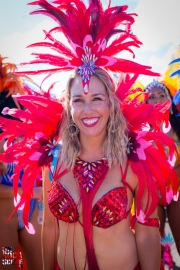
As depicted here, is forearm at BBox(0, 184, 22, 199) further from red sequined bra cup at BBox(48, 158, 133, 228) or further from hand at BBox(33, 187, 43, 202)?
red sequined bra cup at BBox(48, 158, 133, 228)

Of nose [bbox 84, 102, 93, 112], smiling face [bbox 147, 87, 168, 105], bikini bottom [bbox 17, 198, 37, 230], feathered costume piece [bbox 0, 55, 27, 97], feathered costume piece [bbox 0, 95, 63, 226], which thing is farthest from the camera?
smiling face [bbox 147, 87, 168, 105]

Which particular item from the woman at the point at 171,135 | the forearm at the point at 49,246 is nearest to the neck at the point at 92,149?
the forearm at the point at 49,246

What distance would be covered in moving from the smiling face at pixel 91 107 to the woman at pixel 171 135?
61.4 inches

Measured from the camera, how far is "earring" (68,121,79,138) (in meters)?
2.61

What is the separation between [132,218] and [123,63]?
1.14 m

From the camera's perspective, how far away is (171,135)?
13.7ft

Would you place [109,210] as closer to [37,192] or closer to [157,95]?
[37,192]

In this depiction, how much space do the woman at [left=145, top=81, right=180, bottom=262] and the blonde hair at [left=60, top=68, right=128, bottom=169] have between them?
1400 mm

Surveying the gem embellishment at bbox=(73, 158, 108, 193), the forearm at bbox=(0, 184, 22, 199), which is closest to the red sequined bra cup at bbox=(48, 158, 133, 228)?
the gem embellishment at bbox=(73, 158, 108, 193)

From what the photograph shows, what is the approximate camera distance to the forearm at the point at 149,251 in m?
2.28

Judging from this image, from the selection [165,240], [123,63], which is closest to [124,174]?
[123,63]

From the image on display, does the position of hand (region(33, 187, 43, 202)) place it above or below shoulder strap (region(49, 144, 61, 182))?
below

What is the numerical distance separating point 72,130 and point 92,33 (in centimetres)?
74

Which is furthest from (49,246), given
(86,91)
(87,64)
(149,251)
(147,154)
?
(87,64)
